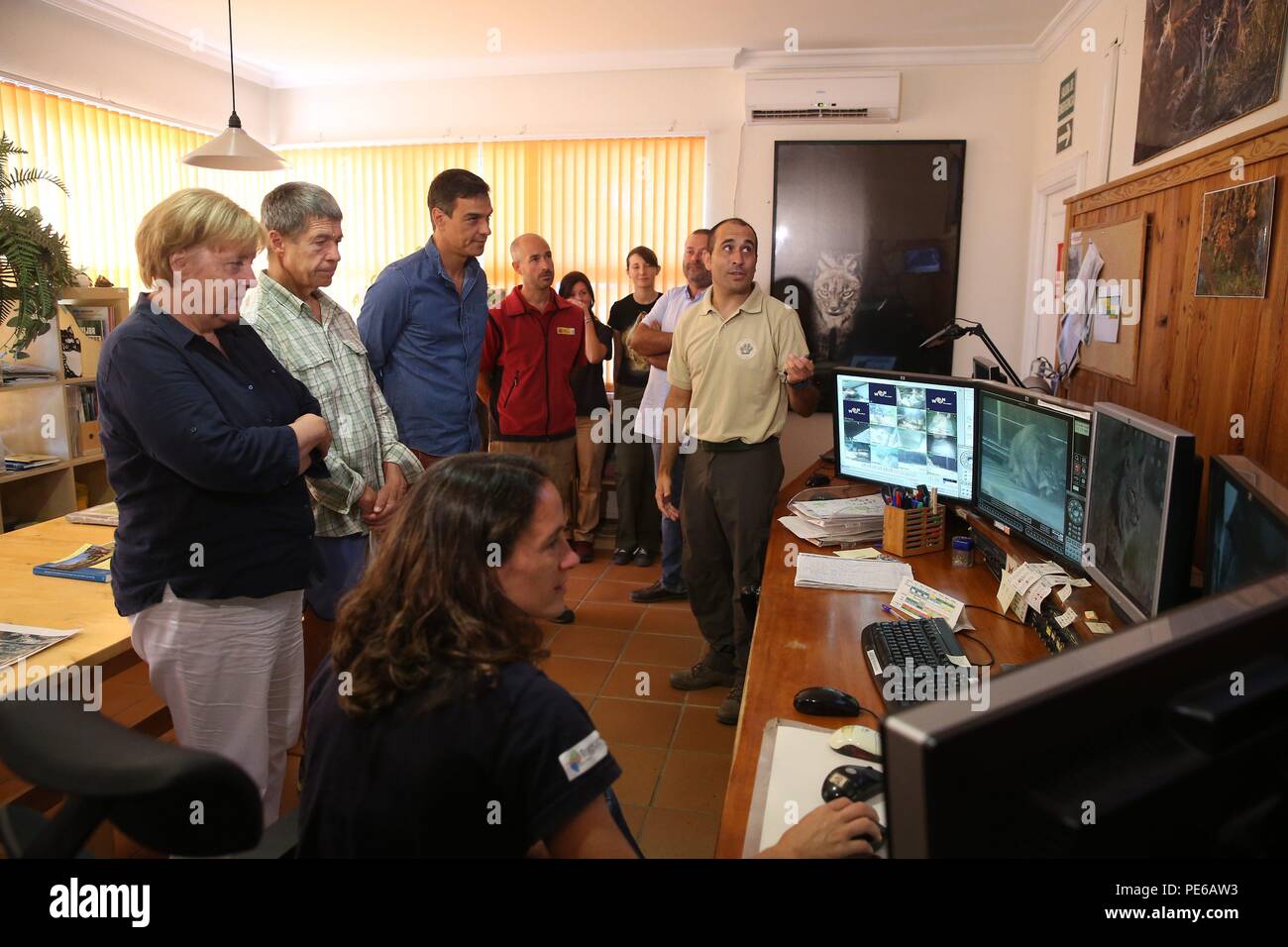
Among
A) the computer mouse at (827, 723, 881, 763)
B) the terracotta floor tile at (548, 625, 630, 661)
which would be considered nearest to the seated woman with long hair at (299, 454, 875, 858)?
the computer mouse at (827, 723, 881, 763)

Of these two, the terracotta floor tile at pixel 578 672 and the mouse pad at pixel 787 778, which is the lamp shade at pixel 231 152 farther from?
the mouse pad at pixel 787 778

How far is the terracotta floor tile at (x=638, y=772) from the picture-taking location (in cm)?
265

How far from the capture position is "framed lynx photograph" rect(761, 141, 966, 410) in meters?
5.10

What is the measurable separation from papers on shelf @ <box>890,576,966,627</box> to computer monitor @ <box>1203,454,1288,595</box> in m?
0.51

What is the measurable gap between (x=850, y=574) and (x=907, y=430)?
0.76 meters

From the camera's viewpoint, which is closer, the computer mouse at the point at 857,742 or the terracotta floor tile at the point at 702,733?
the computer mouse at the point at 857,742

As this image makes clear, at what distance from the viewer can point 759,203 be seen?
210 inches

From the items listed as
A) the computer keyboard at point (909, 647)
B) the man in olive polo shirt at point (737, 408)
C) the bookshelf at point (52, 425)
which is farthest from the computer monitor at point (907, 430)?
the bookshelf at point (52, 425)

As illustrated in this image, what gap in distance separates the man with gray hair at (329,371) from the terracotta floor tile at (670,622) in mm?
1899

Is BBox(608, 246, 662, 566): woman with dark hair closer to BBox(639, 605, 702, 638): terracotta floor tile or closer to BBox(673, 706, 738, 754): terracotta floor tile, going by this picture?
BBox(639, 605, 702, 638): terracotta floor tile

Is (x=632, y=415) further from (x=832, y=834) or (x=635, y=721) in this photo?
(x=832, y=834)

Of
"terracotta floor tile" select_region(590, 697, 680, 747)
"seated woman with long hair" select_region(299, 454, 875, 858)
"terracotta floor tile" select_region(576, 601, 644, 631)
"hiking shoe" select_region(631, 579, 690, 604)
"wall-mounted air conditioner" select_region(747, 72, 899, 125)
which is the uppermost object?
"wall-mounted air conditioner" select_region(747, 72, 899, 125)

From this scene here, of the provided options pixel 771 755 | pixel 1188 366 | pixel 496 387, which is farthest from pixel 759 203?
pixel 771 755
